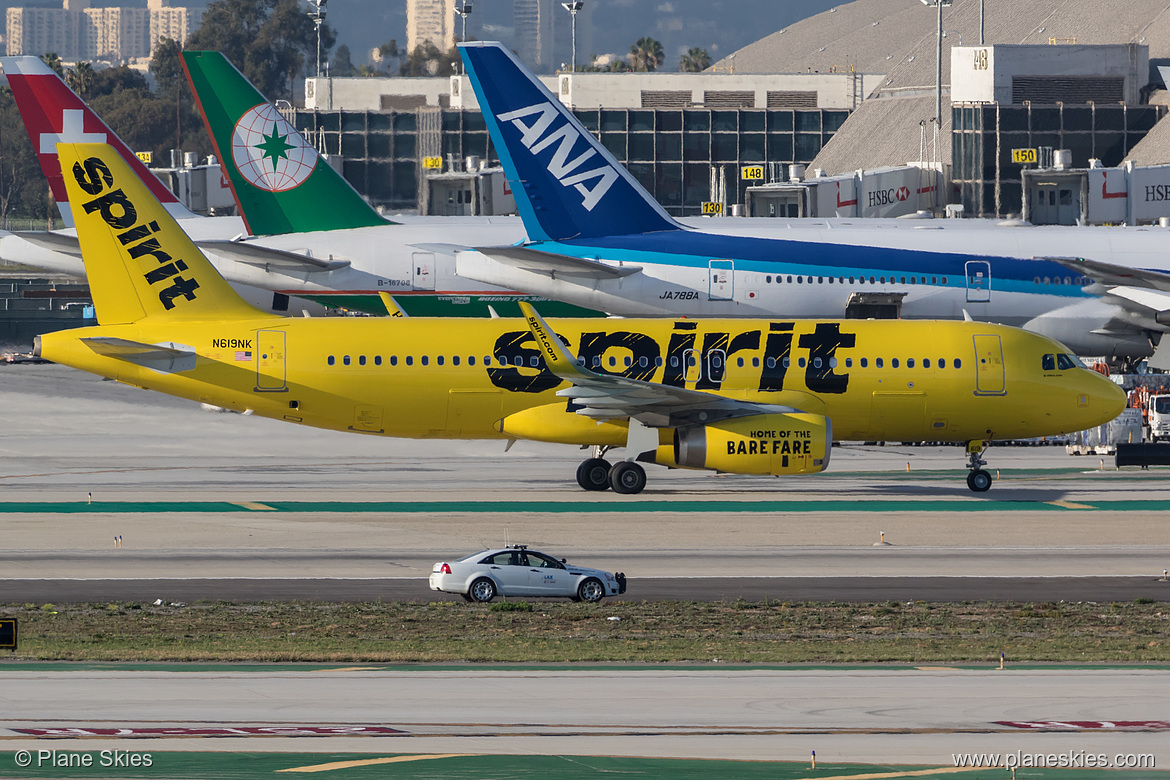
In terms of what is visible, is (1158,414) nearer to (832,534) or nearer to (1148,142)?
(832,534)

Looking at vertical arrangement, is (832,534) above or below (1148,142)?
below

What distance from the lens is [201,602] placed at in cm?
2634

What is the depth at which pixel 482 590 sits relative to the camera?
89.0ft

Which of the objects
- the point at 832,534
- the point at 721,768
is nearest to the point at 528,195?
the point at 832,534

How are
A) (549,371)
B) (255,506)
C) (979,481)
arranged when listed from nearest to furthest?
(255,506) < (549,371) < (979,481)

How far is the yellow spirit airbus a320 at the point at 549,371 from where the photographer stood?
126ft

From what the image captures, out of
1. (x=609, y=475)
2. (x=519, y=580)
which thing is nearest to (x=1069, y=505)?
(x=609, y=475)

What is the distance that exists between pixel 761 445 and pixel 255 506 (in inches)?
479

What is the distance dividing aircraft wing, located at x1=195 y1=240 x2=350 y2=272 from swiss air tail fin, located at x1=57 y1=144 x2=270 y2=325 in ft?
49.5

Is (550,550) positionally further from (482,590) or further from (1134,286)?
(1134,286)

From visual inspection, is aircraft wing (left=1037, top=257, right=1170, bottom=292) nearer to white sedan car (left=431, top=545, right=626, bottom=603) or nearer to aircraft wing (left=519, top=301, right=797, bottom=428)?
aircraft wing (left=519, top=301, right=797, bottom=428)

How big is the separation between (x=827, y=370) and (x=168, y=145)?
172814 millimetres

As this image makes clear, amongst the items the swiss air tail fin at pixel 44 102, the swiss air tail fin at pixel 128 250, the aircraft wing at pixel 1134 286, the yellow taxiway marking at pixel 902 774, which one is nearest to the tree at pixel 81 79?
the swiss air tail fin at pixel 44 102

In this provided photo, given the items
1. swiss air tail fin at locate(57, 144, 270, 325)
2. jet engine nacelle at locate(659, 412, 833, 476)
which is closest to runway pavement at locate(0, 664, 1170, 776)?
jet engine nacelle at locate(659, 412, 833, 476)
